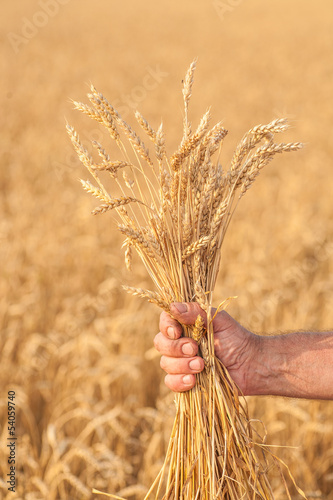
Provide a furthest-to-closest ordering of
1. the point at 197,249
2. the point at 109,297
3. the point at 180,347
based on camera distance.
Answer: the point at 109,297 → the point at 180,347 → the point at 197,249

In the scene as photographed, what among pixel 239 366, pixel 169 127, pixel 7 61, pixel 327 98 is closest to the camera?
pixel 239 366

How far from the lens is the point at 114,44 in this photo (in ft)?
58.1

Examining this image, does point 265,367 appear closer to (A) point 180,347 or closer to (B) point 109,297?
(A) point 180,347

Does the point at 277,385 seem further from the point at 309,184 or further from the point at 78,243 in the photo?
the point at 309,184

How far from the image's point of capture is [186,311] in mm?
1175

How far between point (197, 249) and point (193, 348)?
9.2 inches

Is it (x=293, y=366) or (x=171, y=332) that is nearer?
(x=171, y=332)

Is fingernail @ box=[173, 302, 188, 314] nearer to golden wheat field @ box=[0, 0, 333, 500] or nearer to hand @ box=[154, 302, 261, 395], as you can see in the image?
hand @ box=[154, 302, 261, 395]

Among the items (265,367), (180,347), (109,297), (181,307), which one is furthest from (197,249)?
(109,297)

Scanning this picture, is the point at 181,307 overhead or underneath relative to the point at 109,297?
underneath

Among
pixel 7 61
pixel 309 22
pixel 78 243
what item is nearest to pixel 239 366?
→ pixel 78 243

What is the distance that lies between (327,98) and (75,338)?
9.75 meters

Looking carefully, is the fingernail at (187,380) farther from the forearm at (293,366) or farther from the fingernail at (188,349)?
the forearm at (293,366)

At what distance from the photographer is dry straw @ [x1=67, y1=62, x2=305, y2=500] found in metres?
1.12
